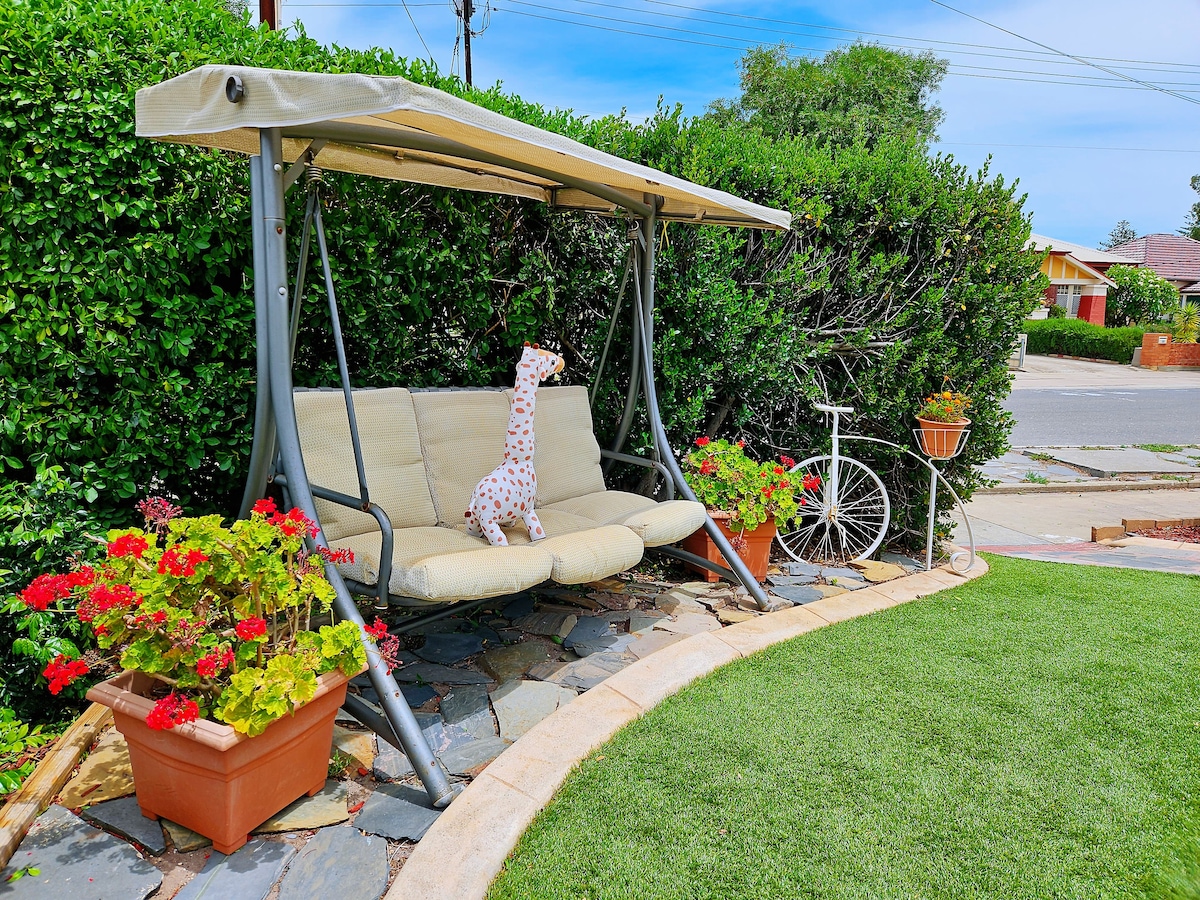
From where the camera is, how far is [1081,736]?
9.25ft

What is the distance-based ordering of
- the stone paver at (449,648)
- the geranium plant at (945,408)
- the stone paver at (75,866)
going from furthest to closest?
the geranium plant at (945,408)
the stone paver at (449,648)
the stone paver at (75,866)

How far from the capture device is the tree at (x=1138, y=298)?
3281cm

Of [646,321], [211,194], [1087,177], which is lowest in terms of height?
[646,321]

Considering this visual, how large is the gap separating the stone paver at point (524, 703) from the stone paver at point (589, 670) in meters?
0.06

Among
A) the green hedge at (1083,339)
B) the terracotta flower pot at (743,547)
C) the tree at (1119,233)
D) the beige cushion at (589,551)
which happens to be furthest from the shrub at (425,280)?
the tree at (1119,233)

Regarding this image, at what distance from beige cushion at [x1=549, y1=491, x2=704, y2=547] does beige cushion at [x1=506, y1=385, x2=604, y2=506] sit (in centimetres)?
9

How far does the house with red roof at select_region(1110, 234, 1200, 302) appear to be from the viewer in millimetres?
41875

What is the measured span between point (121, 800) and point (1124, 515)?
8874 mm

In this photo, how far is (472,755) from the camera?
2.70 meters

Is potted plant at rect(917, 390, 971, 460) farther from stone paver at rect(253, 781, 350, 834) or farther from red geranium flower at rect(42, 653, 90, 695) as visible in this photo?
red geranium flower at rect(42, 653, 90, 695)

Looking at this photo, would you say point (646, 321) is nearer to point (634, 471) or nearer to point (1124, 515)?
point (634, 471)

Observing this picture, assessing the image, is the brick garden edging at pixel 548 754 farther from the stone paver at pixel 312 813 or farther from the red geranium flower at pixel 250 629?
the red geranium flower at pixel 250 629

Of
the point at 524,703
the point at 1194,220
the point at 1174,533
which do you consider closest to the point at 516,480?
the point at 524,703

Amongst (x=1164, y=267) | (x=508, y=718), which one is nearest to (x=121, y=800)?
(x=508, y=718)
